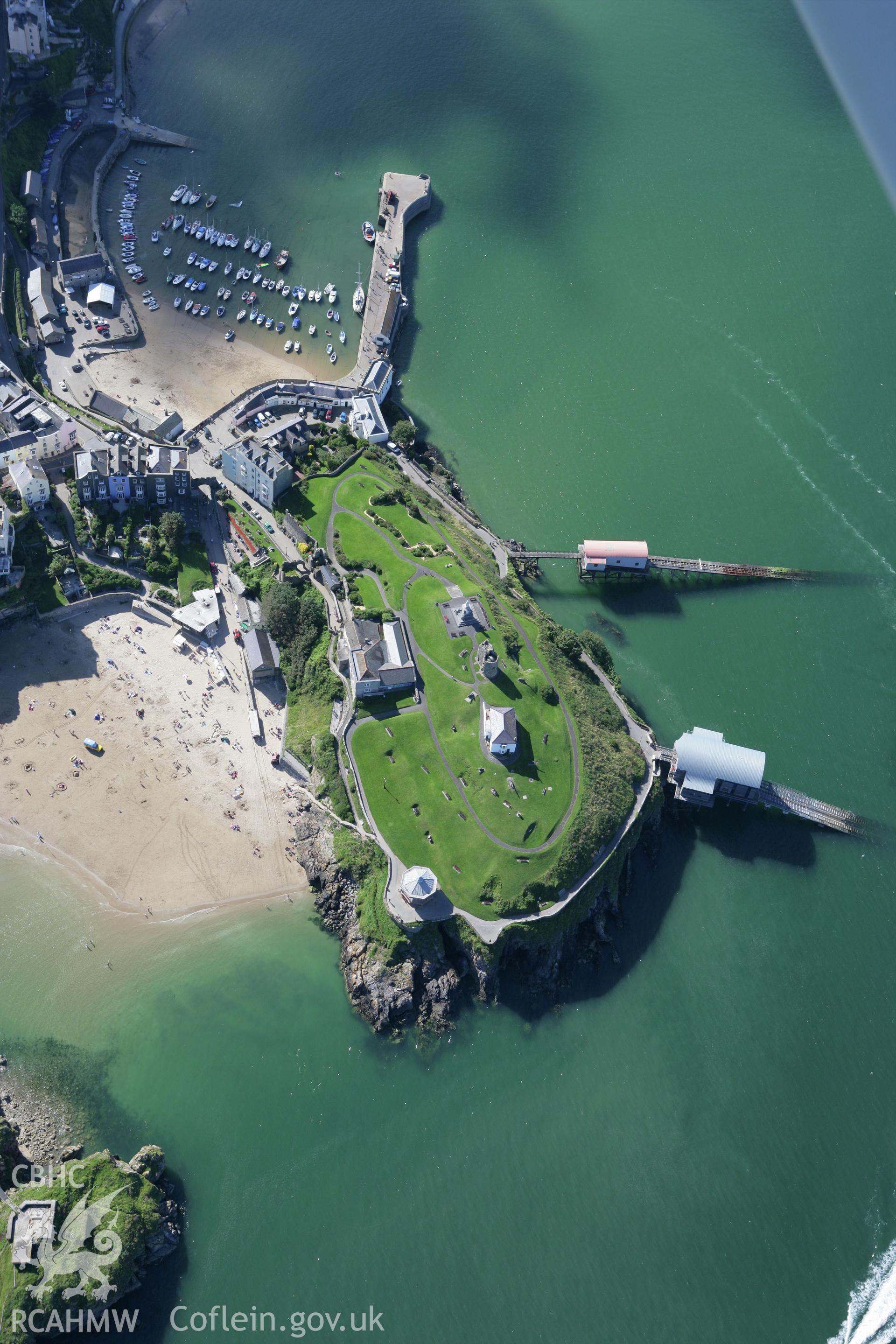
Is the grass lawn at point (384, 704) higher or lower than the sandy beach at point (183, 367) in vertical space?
lower

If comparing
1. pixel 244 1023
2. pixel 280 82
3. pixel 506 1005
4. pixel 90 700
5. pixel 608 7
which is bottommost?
pixel 244 1023

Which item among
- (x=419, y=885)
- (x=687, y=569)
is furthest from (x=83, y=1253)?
(x=687, y=569)

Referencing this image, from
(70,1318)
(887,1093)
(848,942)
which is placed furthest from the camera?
(848,942)

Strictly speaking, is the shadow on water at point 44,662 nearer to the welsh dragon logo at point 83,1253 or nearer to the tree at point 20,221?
the welsh dragon logo at point 83,1253

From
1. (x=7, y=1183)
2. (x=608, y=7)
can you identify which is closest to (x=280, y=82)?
(x=608, y=7)

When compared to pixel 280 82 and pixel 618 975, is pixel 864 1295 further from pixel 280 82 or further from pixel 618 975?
pixel 280 82

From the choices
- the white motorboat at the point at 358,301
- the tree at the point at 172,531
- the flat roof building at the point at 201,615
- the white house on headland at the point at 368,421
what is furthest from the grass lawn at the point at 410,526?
the white motorboat at the point at 358,301
